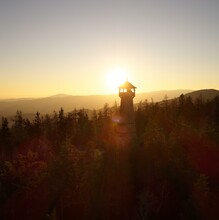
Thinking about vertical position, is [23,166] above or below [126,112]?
below

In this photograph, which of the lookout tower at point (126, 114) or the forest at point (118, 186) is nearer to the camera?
the forest at point (118, 186)

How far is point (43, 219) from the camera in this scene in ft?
66.2

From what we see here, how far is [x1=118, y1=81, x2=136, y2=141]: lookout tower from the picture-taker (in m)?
38.2

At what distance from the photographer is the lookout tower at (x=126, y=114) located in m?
38.2

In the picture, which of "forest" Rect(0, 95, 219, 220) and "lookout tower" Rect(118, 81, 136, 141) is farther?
"lookout tower" Rect(118, 81, 136, 141)

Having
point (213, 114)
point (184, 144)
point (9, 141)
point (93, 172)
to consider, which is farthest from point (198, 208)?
point (213, 114)

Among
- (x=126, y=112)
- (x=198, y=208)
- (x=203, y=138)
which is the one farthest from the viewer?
(x=126, y=112)

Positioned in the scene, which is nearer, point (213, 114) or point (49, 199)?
point (49, 199)

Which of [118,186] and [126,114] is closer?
[118,186]

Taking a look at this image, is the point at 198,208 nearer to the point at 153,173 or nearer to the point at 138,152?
the point at 153,173

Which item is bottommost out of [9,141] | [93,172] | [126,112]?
[9,141]

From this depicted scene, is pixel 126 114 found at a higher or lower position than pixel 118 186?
higher

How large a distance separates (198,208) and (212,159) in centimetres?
737

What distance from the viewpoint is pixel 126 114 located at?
38469 mm
